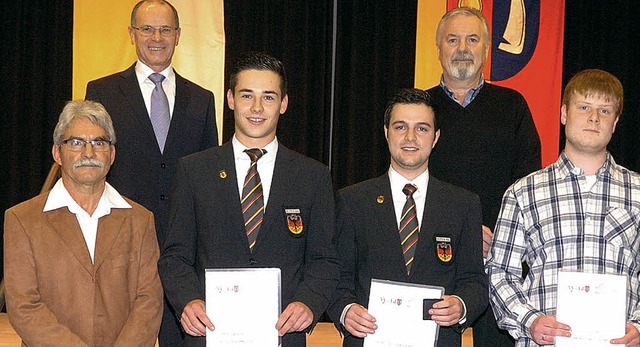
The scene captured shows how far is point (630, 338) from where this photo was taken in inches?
125

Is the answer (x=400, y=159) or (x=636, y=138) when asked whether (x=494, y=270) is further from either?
(x=636, y=138)

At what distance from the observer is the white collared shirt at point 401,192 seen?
362 centimetres

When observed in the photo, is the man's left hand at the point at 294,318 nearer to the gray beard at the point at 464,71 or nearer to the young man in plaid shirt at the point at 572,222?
the young man in plaid shirt at the point at 572,222

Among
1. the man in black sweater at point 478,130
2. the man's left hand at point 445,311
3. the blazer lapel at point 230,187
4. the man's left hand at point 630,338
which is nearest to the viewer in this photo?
the man's left hand at point 630,338

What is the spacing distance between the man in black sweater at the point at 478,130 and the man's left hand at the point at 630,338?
2.78 feet

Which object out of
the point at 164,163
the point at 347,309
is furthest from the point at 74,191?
the point at 347,309

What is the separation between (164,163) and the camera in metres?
4.19

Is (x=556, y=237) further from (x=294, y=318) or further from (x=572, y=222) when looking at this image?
(x=294, y=318)

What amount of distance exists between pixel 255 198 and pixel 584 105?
4.64 feet

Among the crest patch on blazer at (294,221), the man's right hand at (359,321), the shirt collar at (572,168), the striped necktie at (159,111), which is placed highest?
the striped necktie at (159,111)

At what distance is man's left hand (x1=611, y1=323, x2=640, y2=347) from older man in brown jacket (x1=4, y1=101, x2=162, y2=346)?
1.87 metres

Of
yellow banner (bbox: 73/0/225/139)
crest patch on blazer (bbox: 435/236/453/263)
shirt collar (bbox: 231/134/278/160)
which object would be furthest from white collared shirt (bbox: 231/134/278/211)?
yellow banner (bbox: 73/0/225/139)

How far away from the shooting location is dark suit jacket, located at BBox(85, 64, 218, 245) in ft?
13.7

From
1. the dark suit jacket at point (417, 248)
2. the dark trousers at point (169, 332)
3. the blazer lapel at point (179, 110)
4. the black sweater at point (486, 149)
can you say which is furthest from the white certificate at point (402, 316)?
the blazer lapel at point (179, 110)
